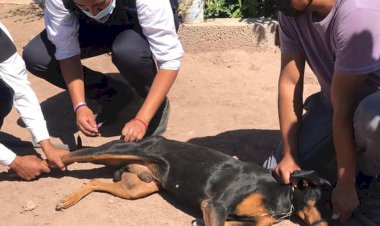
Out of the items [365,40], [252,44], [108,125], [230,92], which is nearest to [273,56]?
[252,44]

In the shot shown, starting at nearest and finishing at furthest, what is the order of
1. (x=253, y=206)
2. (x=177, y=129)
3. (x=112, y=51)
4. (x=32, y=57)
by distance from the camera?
1. (x=253, y=206)
2. (x=112, y=51)
3. (x=32, y=57)
4. (x=177, y=129)

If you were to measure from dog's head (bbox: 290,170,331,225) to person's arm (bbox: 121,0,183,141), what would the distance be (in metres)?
1.10

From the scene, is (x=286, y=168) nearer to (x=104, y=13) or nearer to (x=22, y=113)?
(x=104, y=13)

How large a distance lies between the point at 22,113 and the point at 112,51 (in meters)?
0.85

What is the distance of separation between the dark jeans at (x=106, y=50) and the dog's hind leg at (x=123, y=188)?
0.86m

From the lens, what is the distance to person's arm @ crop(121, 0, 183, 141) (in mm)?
3734

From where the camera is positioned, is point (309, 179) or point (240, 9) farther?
point (240, 9)

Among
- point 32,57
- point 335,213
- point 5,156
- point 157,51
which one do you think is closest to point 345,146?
point 335,213

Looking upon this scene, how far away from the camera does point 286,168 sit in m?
3.45

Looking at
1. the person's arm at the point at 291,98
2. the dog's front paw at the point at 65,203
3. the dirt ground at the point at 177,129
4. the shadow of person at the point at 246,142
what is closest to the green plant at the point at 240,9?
the dirt ground at the point at 177,129

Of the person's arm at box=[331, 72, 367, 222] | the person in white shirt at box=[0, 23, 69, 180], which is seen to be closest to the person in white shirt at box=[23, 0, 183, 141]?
the person in white shirt at box=[0, 23, 69, 180]

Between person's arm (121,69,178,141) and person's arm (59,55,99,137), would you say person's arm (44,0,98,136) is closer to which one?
person's arm (59,55,99,137)

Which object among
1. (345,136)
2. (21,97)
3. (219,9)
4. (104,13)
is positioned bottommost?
(219,9)

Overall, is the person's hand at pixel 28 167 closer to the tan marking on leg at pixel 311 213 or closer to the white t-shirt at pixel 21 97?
the white t-shirt at pixel 21 97
